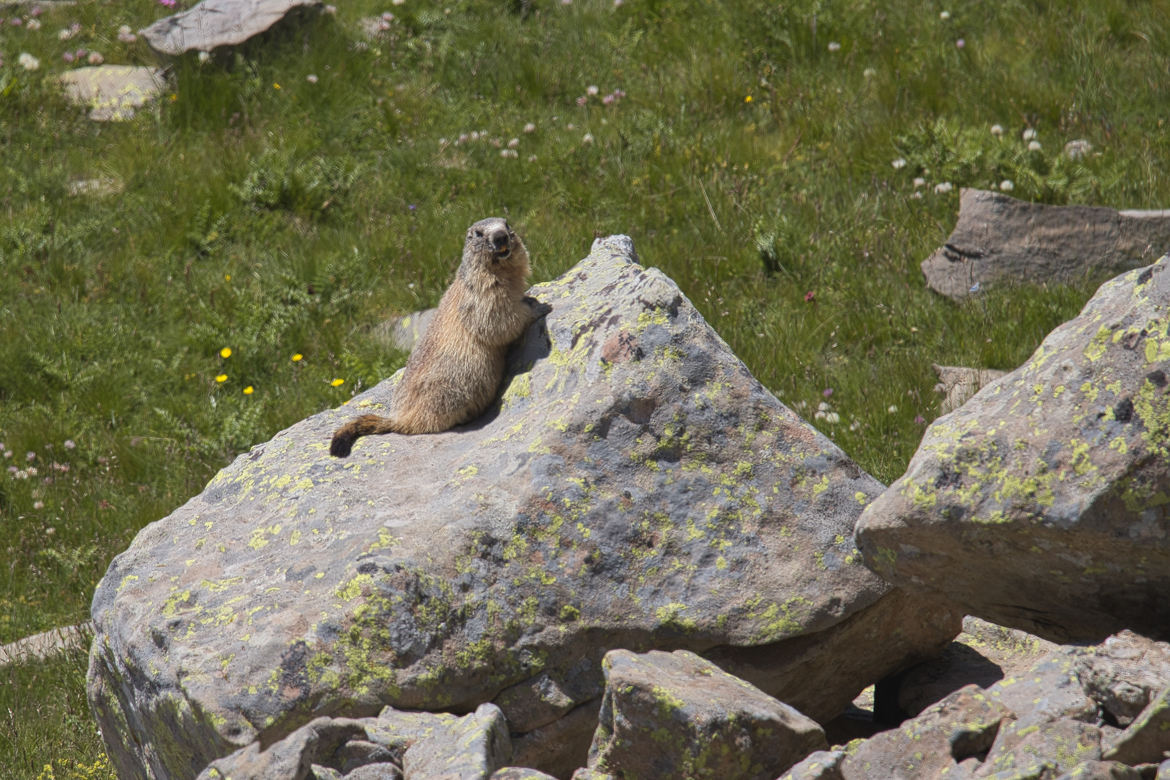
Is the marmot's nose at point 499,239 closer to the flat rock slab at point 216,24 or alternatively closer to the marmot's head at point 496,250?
the marmot's head at point 496,250

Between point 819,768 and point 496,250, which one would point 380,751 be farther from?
point 496,250

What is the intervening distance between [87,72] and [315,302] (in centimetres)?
561

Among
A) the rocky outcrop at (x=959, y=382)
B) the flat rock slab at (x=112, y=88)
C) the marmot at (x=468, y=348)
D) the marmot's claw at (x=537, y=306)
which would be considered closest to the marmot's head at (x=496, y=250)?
the marmot at (x=468, y=348)

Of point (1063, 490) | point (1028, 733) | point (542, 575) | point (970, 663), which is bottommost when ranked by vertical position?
point (970, 663)

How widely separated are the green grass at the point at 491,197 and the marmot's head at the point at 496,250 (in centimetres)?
301

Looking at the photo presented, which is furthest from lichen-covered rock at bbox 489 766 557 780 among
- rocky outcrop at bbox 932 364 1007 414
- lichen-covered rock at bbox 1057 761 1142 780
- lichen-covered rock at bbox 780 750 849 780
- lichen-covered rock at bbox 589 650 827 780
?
rocky outcrop at bbox 932 364 1007 414

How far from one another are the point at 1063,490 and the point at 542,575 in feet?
6.99

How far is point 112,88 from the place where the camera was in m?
13.6

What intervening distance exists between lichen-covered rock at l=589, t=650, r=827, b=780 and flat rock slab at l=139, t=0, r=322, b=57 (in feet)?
34.9

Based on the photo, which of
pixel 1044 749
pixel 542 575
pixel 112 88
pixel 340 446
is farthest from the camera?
pixel 112 88

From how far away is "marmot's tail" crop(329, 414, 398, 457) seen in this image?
606 cm

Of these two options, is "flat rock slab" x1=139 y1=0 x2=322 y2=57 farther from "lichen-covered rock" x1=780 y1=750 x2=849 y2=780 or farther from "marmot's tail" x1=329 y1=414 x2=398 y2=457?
"lichen-covered rock" x1=780 y1=750 x2=849 y2=780

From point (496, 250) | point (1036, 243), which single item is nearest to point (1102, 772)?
point (496, 250)

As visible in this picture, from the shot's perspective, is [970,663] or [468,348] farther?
[468,348]
